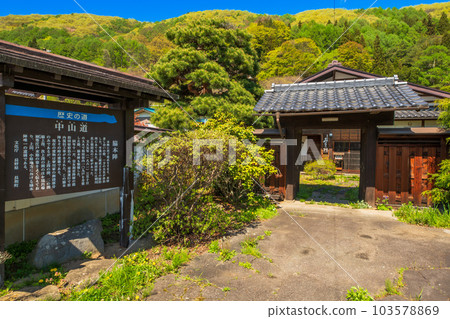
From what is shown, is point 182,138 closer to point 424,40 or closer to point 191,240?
point 191,240

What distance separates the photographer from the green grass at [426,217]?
6.56 meters

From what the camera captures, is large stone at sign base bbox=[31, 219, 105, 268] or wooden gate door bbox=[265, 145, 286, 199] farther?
wooden gate door bbox=[265, 145, 286, 199]

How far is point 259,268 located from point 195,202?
75.3 inches

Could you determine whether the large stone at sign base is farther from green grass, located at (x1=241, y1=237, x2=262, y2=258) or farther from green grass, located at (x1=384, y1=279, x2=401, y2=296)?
green grass, located at (x1=384, y1=279, x2=401, y2=296)

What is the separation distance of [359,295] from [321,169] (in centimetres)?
1312

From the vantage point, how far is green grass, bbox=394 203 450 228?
21.5 feet

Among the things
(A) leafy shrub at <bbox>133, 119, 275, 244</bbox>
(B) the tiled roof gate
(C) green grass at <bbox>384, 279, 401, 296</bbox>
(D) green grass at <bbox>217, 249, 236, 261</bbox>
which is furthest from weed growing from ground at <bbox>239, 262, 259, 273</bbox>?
(B) the tiled roof gate

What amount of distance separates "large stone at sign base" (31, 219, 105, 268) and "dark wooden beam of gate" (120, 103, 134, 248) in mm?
483

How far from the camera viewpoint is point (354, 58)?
3900cm

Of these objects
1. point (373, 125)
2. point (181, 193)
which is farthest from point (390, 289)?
point (373, 125)

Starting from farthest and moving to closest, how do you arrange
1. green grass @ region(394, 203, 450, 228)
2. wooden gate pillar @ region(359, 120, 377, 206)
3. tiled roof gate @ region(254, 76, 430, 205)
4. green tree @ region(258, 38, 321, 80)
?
green tree @ region(258, 38, 321, 80) < wooden gate pillar @ region(359, 120, 377, 206) < tiled roof gate @ region(254, 76, 430, 205) < green grass @ region(394, 203, 450, 228)

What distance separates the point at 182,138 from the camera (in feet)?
18.5

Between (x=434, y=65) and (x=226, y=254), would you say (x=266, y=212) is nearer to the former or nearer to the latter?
(x=226, y=254)

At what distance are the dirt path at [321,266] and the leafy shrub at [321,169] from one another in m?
9.21
